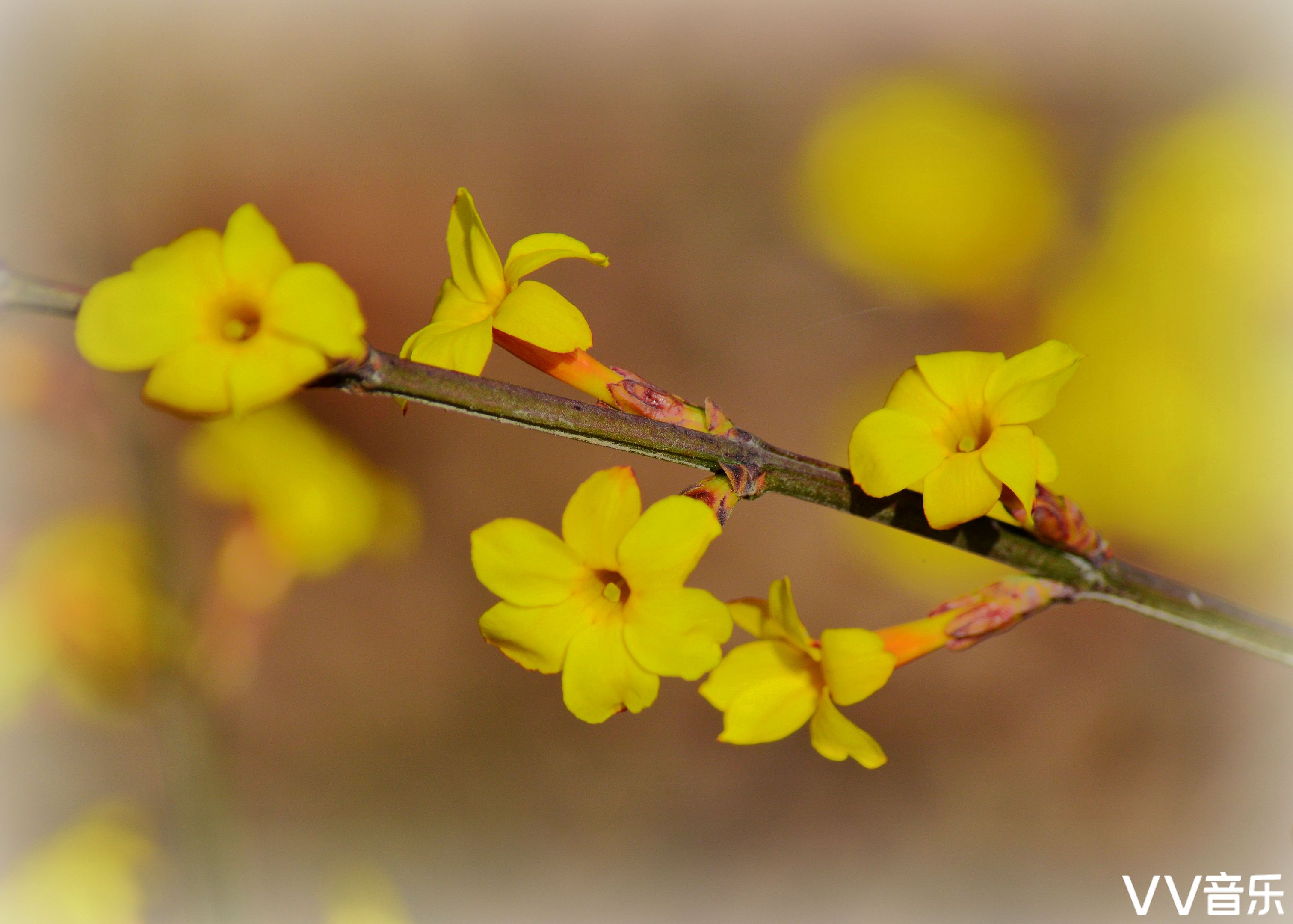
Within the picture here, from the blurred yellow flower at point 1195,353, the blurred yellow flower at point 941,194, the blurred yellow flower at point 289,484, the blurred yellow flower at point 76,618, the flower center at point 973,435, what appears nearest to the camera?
the flower center at point 973,435

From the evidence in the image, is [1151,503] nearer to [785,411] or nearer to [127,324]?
[785,411]

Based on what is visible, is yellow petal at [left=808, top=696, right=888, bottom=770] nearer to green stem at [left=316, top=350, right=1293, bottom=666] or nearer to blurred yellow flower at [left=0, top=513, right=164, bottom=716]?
green stem at [left=316, top=350, right=1293, bottom=666]

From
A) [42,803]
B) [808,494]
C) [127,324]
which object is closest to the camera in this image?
[127,324]

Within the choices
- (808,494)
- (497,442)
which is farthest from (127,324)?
(497,442)

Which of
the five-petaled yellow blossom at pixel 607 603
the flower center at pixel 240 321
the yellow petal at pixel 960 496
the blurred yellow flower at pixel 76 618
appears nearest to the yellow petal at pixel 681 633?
the five-petaled yellow blossom at pixel 607 603

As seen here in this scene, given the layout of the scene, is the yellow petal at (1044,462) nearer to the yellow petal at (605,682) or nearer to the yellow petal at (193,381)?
the yellow petal at (605,682)

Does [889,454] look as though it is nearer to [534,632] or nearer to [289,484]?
[534,632]

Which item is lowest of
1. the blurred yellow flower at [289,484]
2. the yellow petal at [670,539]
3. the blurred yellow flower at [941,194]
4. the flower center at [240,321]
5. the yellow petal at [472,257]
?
the yellow petal at [670,539]
